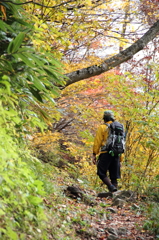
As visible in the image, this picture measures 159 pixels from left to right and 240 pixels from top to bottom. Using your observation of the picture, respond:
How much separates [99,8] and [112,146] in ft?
9.34

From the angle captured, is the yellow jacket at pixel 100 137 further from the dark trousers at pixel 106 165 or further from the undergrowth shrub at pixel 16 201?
the undergrowth shrub at pixel 16 201

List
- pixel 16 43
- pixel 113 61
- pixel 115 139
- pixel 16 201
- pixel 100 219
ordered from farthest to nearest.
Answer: pixel 115 139
pixel 113 61
pixel 100 219
pixel 16 43
pixel 16 201

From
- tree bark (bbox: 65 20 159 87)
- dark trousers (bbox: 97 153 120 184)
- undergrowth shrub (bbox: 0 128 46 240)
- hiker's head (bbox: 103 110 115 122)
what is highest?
tree bark (bbox: 65 20 159 87)

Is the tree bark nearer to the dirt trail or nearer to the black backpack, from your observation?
the black backpack

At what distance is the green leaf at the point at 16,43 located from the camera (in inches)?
97.9

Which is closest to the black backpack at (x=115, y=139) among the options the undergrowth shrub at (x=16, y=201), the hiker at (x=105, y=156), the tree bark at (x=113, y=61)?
the hiker at (x=105, y=156)

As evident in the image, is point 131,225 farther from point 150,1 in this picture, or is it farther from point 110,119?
point 150,1

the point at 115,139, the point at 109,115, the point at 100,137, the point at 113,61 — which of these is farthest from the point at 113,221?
the point at 113,61

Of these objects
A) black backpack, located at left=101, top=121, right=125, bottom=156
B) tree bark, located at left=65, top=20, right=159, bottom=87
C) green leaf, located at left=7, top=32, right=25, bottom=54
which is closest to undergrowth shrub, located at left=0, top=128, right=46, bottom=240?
green leaf, located at left=7, top=32, right=25, bottom=54

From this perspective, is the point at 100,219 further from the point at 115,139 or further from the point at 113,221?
the point at 115,139

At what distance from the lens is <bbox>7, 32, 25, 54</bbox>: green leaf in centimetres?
249

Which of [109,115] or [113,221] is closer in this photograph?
[113,221]

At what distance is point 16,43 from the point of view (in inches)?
98.8

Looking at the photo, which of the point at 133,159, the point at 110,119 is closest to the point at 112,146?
the point at 110,119
